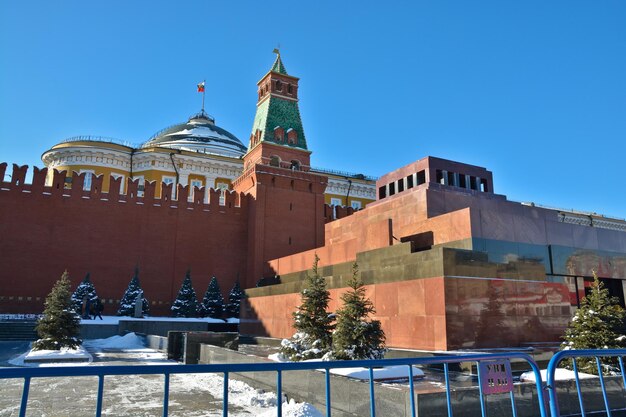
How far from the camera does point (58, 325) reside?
11.8m

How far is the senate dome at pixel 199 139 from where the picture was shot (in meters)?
38.7

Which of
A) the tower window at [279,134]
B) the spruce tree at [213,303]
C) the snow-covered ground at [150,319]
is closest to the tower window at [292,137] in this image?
the tower window at [279,134]

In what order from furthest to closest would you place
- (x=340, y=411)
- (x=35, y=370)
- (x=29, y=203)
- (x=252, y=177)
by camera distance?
(x=252, y=177) < (x=29, y=203) < (x=340, y=411) < (x=35, y=370)

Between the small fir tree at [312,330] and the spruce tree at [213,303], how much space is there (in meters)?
13.8

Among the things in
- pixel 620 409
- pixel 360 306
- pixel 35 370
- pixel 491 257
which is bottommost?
pixel 620 409

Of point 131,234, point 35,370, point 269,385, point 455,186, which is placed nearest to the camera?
point 35,370

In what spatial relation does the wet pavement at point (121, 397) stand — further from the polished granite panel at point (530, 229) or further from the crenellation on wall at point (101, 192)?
the crenellation on wall at point (101, 192)

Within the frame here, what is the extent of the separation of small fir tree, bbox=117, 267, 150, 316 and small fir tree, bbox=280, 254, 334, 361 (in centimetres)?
1398

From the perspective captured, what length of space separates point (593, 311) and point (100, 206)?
2024 centimetres

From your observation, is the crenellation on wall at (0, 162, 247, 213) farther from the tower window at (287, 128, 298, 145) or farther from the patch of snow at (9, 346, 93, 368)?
the patch of snow at (9, 346, 93, 368)

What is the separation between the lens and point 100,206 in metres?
22.3

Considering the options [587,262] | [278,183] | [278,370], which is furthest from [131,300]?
[278,370]

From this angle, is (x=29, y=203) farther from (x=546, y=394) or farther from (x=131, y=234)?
(x=546, y=394)

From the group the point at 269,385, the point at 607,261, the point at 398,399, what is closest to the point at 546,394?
the point at 398,399
